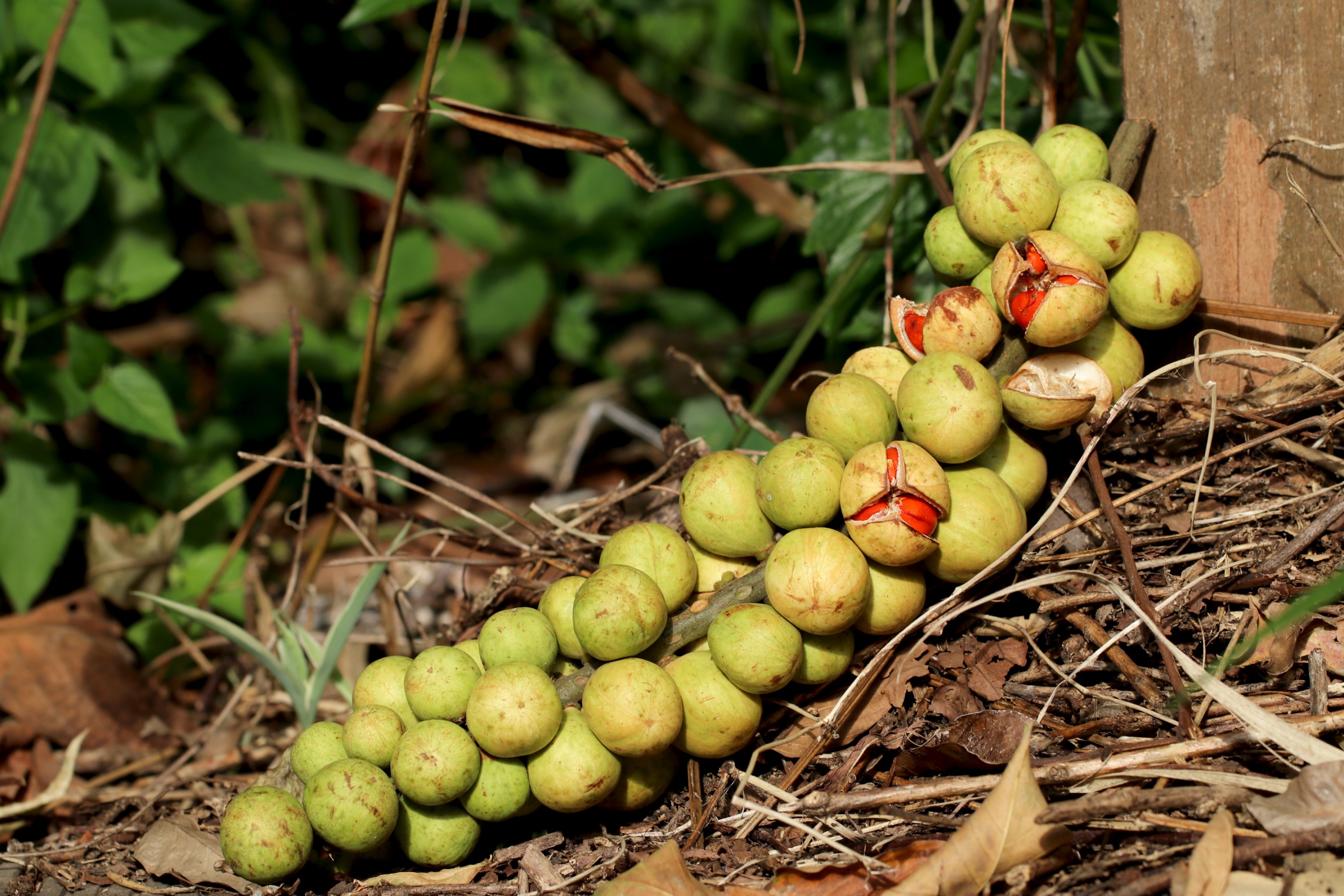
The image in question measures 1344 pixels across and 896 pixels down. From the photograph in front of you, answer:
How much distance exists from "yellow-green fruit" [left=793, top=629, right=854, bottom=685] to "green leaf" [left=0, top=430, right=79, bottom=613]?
2.20 meters

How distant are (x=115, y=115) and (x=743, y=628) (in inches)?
96.9

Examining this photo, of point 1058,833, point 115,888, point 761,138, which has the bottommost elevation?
point 115,888

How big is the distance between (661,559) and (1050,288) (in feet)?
2.60

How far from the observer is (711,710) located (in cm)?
161

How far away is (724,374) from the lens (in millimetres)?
3758

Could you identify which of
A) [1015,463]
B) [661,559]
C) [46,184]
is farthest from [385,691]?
[46,184]

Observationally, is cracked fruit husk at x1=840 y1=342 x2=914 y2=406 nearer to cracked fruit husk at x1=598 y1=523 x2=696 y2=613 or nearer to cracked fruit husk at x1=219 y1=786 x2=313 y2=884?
cracked fruit husk at x1=598 y1=523 x2=696 y2=613

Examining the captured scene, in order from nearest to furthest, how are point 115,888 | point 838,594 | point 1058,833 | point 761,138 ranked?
point 1058,833 → point 838,594 → point 115,888 → point 761,138

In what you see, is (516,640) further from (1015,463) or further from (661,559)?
(1015,463)

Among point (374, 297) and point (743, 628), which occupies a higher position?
point (374, 297)

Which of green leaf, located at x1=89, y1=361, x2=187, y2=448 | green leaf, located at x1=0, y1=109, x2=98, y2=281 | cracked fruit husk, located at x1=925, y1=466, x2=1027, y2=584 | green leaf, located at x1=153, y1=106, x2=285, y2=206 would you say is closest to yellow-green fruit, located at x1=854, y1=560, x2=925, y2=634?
cracked fruit husk, located at x1=925, y1=466, x2=1027, y2=584

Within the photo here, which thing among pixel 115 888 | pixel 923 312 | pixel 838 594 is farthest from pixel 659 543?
pixel 115 888

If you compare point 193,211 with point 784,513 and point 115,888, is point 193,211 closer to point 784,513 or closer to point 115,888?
point 115,888

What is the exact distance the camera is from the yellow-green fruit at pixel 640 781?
1662mm
